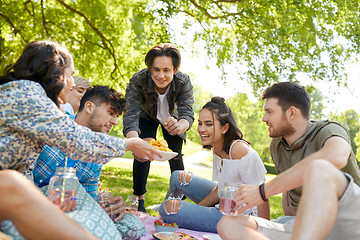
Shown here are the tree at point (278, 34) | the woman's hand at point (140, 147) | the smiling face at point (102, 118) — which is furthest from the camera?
the tree at point (278, 34)

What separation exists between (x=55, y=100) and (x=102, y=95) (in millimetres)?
1266

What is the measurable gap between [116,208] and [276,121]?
1.72 m

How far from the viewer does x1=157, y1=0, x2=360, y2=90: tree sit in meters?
9.51

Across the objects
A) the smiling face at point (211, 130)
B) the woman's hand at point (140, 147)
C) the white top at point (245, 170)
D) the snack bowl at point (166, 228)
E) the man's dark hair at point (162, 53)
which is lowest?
the snack bowl at point (166, 228)

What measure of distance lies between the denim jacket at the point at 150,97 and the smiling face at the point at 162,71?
0.58ft

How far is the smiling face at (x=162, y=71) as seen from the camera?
→ 15.7 feet

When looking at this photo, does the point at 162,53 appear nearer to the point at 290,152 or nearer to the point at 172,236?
the point at 290,152

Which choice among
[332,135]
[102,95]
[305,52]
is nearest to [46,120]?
[102,95]

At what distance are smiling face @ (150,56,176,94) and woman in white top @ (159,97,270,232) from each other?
2.53 ft

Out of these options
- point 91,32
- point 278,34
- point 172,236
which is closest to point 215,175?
point 172,236

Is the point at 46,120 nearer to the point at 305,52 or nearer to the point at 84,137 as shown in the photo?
the point at 84,137

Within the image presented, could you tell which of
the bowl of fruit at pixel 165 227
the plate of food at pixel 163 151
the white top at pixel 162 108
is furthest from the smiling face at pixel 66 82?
the white top at pixel 162 108

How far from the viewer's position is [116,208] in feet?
11.9

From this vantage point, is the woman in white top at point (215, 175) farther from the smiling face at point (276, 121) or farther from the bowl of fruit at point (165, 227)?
the smiling face at point (276, 121)
